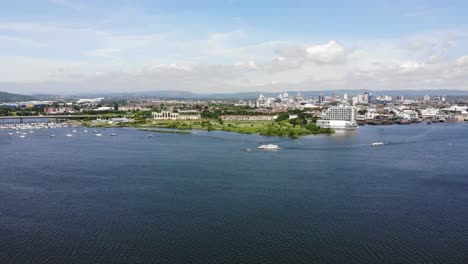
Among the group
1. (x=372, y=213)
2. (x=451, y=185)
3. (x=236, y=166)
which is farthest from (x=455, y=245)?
(x=236, y=166)

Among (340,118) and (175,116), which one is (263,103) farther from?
(340,118)

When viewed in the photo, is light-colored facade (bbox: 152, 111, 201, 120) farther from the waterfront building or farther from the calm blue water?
the waterfront building

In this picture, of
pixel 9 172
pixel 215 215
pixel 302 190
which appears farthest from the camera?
pixel 9 172

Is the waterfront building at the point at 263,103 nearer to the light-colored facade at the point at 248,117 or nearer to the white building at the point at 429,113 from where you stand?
the light-colored facade at the point at 248,117

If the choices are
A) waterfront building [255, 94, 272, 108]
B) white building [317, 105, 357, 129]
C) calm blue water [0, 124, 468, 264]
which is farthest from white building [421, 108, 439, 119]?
calm blue water [0, 124, 468, 264]

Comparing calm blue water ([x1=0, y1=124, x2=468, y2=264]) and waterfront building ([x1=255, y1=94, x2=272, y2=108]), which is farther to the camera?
waterfront building ([x1=255, y1=94, x2=272, y2=108])

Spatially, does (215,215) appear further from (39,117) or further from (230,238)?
(39,117)
